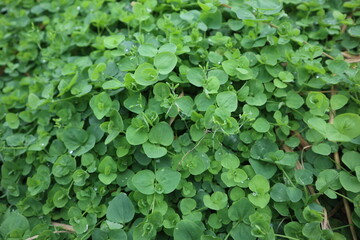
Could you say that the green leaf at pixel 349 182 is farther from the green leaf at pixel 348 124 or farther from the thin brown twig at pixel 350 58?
the thin brown twig at pixel 350 58

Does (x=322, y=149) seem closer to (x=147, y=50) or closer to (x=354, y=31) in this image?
(x=354, y=31)

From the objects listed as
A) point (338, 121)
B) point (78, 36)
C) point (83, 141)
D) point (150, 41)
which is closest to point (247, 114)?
point (338, 121)

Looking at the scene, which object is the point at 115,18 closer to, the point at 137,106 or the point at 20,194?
the point at 137,106

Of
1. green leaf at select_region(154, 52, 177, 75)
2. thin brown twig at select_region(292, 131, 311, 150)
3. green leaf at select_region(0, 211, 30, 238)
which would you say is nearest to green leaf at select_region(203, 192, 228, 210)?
thin brown twig at select_region(292, 131, 311, 150)

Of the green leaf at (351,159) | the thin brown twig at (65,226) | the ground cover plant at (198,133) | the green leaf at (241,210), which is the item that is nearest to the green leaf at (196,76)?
the ground cover plant at (198,133)

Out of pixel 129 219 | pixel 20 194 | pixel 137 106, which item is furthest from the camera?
pixel 20 194

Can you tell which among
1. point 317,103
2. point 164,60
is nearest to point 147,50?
point 164,60

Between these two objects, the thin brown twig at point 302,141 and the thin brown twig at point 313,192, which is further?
the thin brown twig at point 302,141
